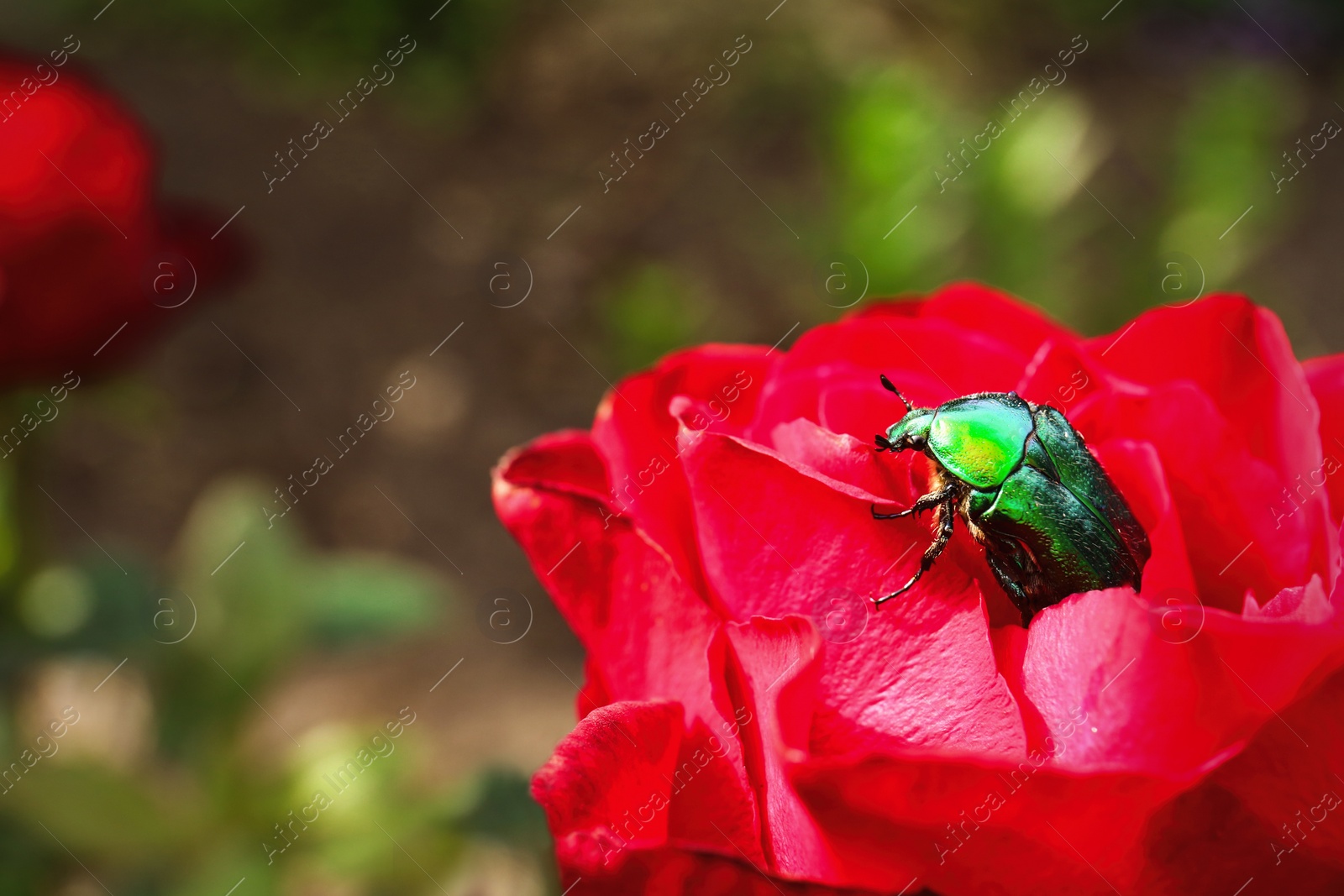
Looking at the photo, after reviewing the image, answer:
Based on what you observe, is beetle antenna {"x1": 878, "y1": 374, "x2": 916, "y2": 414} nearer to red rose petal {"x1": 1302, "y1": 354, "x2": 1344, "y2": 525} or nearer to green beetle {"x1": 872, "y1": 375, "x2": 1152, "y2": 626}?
green beetle {"x1": 872, "y1": 375, "x2": 1152, "y2": 626}

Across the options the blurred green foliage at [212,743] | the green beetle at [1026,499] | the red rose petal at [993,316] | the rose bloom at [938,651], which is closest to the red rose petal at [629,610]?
the rose bloom at [938,651]

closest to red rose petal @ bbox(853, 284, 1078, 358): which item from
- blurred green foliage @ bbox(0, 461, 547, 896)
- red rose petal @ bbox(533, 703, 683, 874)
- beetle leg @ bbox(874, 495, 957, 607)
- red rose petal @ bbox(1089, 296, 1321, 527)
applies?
red rose petal @ bbox(1089, 296, 1321, 527)

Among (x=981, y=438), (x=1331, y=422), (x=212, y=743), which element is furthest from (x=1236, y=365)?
(x=212, y=743)

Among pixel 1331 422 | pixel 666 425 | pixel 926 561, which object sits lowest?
pixel 1331 422

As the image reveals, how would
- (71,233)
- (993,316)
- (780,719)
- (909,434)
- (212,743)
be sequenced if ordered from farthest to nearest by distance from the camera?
(212,743), (71,233), (993,316), (909,434), (780,719)

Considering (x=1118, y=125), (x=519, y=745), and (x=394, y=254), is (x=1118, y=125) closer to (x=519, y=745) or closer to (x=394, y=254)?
(x=394, y=254)

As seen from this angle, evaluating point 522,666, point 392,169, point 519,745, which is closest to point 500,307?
point 392,169

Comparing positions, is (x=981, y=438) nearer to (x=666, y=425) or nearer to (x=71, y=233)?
(x=666, y=425)
